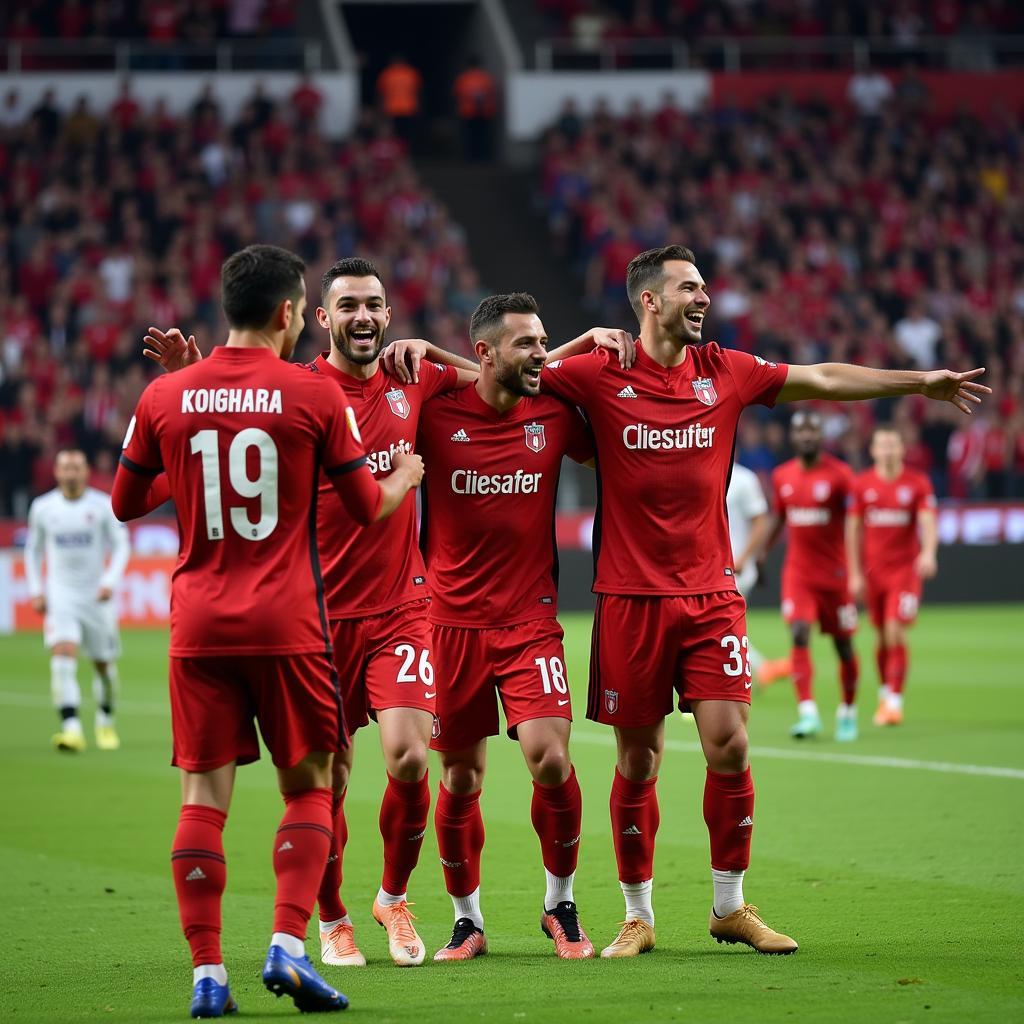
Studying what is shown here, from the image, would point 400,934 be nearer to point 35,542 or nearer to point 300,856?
point 300,856

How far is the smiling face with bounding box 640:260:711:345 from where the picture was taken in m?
7.18

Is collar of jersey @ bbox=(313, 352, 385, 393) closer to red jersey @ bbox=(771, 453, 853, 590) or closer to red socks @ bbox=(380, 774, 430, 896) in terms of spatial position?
red socks @ bbox=(380, 774, 430, 896)

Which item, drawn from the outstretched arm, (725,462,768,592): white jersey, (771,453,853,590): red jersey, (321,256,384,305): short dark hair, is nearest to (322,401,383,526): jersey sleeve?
(321,256,384,305): short dark hair

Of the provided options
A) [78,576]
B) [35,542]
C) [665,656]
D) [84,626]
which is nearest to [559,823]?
[665,656]

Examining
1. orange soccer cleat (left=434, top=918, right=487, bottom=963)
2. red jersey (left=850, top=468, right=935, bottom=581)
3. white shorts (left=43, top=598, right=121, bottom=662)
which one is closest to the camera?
orange soccer cleat (left=434, top=918, right=487, bottom=963)

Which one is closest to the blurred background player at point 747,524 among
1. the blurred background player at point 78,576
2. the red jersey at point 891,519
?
the red jersey at point 891,519

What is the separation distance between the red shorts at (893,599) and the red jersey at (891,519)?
67 millimetres

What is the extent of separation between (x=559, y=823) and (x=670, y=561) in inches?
43.0

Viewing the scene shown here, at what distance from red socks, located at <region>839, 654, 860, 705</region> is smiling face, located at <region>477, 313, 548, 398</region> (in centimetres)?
764

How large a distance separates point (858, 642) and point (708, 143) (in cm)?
1420

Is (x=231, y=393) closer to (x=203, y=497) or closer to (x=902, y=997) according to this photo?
(x=203, y=497)

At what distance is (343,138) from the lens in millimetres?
34000

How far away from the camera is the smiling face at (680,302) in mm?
7184

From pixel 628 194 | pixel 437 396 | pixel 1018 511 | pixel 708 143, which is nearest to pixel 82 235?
pixel 628 194
